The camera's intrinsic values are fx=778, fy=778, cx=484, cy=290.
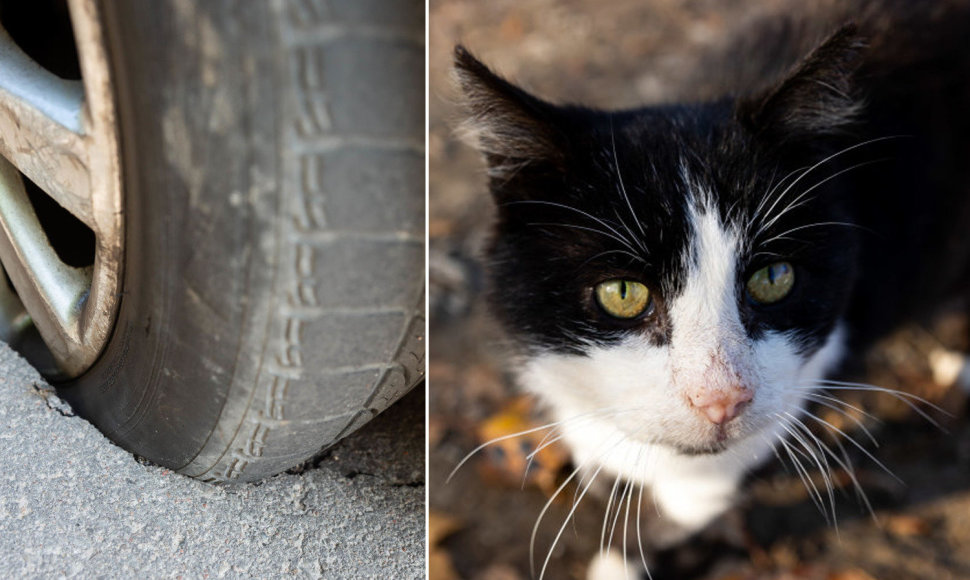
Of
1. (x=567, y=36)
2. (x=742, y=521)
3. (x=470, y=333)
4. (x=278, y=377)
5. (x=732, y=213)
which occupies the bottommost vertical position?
(x=742, y=521)

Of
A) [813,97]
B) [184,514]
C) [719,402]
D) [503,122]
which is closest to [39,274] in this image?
[184,514]

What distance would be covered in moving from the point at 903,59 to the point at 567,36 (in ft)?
1.93

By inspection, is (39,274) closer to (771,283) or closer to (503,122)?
(503,122)

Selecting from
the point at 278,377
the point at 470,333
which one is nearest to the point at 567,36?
the point at 470,333

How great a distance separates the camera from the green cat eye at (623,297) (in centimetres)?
97

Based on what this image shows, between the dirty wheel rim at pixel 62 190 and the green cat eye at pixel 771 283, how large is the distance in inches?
30.8

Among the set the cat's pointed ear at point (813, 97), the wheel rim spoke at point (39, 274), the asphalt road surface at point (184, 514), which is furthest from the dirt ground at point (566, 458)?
the wheel rim spoke at point (39, 274)

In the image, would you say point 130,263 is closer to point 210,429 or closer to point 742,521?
point 210,429

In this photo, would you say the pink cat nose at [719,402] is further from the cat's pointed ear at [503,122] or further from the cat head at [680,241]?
the cat's pointed ear at [503,122]

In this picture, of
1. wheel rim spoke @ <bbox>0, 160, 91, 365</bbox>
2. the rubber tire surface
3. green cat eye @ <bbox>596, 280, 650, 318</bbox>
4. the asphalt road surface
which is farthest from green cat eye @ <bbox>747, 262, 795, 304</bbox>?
wheel rim spoke @ <bbox>0, 160, 91, 365</bbox>

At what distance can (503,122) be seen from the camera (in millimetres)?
973

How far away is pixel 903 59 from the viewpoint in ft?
4.30

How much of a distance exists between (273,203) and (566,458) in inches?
26.8

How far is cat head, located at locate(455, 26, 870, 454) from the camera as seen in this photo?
928 mm
